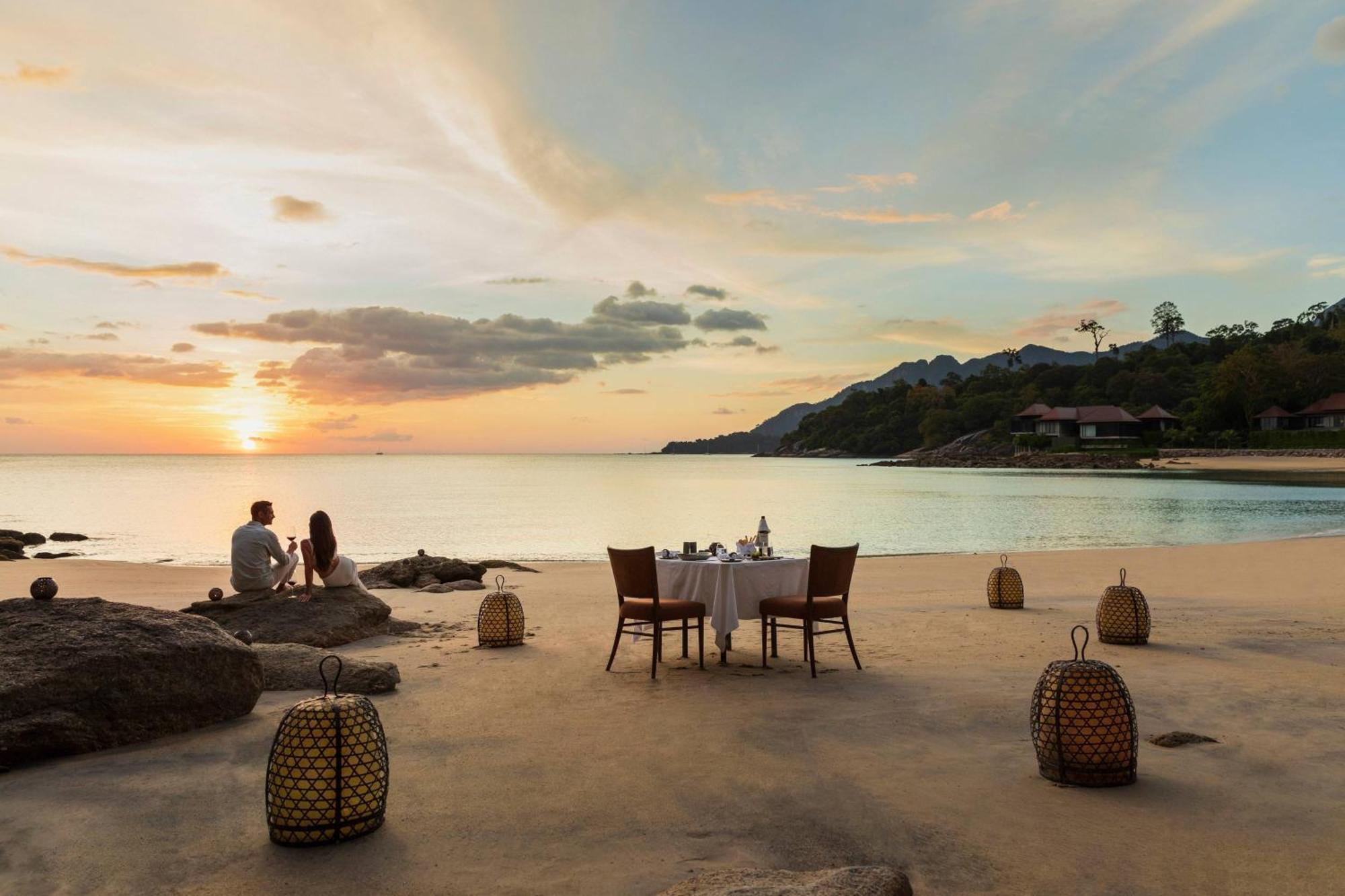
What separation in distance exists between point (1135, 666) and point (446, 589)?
373 inches

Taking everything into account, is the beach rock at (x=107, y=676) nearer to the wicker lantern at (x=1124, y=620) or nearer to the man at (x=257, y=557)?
the man at (x=257, y=557)

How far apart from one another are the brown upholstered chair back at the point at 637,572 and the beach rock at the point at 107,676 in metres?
2.86

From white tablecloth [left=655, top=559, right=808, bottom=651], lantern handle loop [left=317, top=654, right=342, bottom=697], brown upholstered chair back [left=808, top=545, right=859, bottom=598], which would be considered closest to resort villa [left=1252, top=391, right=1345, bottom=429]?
brown upholstered chair back [left=808, top=545, right=859, bottom=598]

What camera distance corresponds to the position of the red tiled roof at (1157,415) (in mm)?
106188

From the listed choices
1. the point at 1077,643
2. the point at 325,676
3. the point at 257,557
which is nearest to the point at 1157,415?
the point at 1077,643

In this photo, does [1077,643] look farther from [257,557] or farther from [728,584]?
[257,557]

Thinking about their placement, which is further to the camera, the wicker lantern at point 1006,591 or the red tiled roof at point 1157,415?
the red tiled roof at point 1157,415

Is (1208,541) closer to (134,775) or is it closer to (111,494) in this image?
(134,775)

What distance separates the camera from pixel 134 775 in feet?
15.9

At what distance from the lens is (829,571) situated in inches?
294

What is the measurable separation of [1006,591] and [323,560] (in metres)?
8.17

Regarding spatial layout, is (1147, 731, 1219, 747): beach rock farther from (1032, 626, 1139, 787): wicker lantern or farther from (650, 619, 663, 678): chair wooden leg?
(650, 619, 663, 678): chair wooden leg

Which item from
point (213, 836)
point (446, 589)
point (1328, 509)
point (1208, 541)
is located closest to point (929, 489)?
point (1328, 509)

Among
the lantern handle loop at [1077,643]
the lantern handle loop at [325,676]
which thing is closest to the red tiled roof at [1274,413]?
the lantern handle loop at [1077,643]
